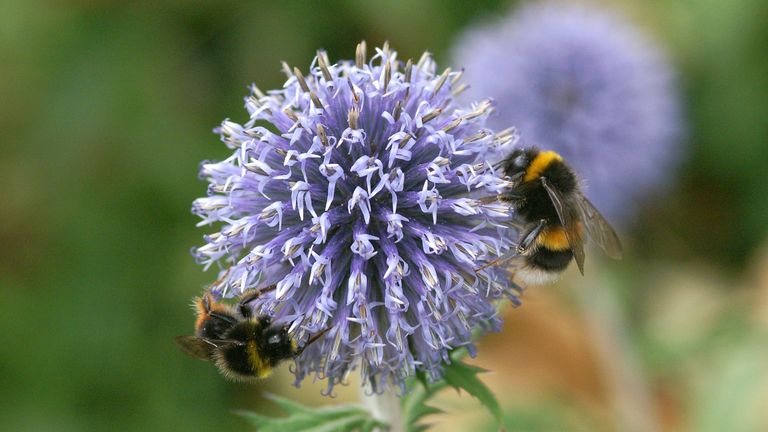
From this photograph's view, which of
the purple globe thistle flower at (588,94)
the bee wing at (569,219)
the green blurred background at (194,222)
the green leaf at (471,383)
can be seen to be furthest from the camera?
the green blurred background at (194,222)

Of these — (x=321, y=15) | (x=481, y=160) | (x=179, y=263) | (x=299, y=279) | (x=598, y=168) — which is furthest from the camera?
(x=321, y=15)

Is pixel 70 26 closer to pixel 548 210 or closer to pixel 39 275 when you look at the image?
pixel 39 275

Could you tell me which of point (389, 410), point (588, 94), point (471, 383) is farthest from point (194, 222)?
point (471, 383)

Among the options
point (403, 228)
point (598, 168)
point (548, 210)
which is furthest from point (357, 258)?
point (598, 168)

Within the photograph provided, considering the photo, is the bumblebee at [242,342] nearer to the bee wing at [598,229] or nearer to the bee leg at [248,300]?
the bee leg at [248,300]

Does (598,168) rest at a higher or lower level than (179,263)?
higher

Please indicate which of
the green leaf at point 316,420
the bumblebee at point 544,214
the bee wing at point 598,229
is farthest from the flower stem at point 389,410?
the bee wing at point 598,229

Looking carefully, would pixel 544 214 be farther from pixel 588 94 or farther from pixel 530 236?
pixel 588 94
